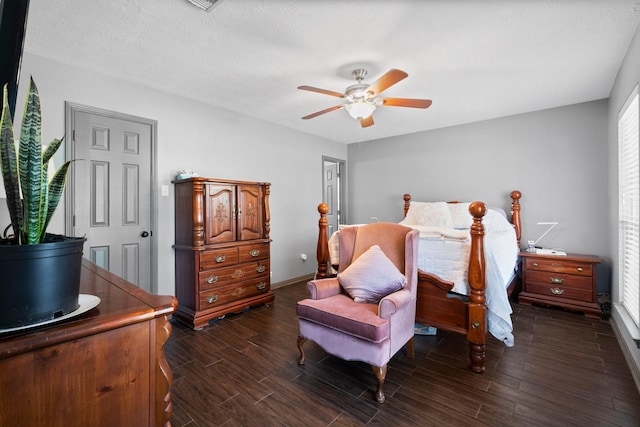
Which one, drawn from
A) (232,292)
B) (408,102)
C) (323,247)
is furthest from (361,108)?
(232,292)

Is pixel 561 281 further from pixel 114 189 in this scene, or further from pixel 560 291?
pixel 114 189

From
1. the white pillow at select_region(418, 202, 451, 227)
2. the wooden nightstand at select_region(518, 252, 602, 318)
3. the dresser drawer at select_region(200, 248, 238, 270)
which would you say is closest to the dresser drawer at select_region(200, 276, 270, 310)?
the dresser drawer at select_region(200, 248, 238, 270)

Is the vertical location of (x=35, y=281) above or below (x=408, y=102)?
below

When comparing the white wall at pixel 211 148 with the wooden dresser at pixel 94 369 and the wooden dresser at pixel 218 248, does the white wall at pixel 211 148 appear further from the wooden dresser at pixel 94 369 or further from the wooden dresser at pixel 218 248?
the wooden dresser at pixel 94 369

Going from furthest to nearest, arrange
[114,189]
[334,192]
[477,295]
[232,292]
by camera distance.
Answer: [334,192] < [232,292] < [114,189] < [477,295]

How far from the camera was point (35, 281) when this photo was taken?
2.20 ft

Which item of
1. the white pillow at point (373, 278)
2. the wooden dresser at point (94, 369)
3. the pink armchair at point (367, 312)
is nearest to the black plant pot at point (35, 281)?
the wooden dresser at point (94, 369)

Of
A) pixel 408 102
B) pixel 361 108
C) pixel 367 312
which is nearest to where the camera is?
pixel 367 312

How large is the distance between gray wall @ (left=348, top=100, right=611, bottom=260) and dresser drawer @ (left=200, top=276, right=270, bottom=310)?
8.94 feet

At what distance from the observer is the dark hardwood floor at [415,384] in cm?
169

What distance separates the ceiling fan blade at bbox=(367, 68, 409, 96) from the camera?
212cm

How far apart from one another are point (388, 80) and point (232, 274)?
251cm

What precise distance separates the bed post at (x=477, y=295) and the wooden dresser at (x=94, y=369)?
2002 millimetres

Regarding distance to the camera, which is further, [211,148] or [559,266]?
[211,148]
